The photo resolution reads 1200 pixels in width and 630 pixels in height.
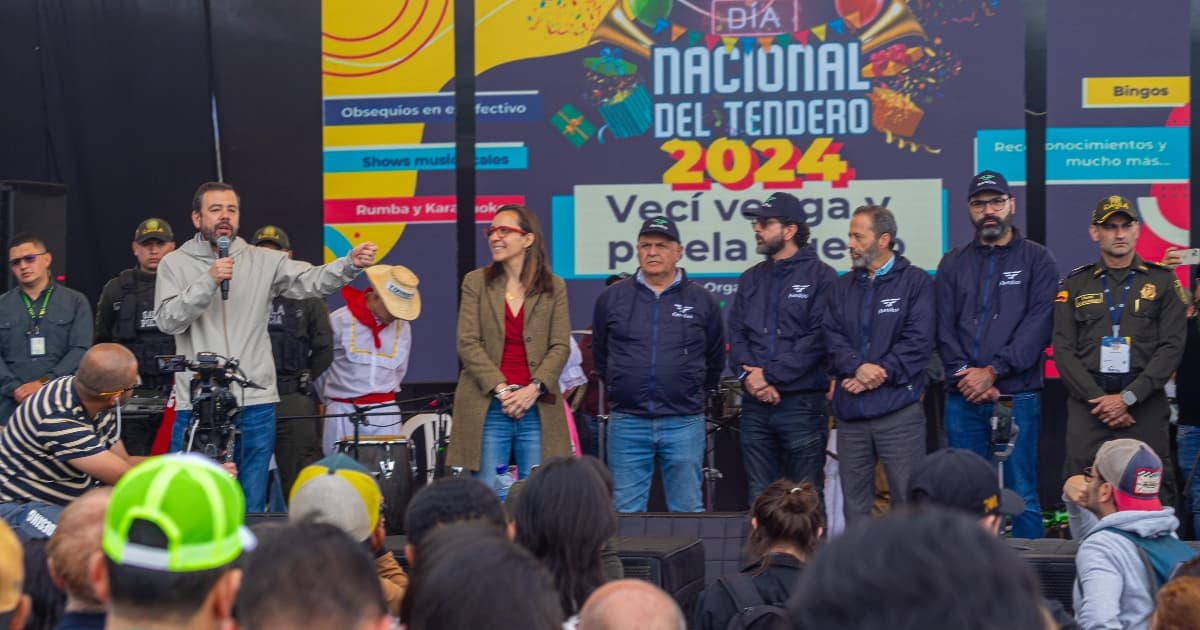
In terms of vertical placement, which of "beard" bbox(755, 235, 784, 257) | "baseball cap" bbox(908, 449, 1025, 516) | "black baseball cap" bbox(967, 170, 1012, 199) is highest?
"black baseball cap" bbox(967, 170, 1012, 199)

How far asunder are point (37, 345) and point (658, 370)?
343 cm

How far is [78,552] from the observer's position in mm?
2953

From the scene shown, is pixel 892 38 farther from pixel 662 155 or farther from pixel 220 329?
pixel 220 329

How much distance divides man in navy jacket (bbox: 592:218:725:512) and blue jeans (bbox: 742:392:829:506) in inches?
10.0

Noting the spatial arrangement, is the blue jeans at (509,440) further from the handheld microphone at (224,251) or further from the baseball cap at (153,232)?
the baseball cap at (153,232)

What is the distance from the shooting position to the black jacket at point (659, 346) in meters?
6.71

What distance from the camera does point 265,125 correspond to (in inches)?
332

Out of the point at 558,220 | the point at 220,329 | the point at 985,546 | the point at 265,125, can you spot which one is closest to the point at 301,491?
the point at 985,546

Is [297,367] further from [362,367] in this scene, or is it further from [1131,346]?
[1131,346]

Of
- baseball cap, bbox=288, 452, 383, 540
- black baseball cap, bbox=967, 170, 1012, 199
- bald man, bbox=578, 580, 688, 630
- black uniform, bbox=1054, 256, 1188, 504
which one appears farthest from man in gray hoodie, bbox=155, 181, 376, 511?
bald man, bbox=578, 580, 688, 630

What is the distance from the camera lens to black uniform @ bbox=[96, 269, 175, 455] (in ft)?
24.7

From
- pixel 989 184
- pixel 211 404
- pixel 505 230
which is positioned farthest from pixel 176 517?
pixel 989 184

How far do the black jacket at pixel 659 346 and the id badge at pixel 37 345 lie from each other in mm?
3051

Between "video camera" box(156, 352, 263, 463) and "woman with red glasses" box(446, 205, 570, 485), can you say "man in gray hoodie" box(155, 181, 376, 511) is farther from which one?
"woman with red glasses" box(446, 205, 570, 485)
